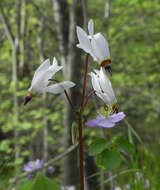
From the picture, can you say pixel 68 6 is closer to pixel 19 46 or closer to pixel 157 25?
pixel 19 46

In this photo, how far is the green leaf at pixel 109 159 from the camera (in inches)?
33.7

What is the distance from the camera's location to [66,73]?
3564 millimetres

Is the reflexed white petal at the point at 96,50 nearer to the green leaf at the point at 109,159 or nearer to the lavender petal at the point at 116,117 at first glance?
the lavender petal at the point at 116,117

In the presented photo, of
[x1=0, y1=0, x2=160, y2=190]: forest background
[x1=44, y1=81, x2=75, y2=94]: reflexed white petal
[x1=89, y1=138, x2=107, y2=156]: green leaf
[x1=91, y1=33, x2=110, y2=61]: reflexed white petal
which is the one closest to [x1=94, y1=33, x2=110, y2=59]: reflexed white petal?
[x1=91, y1=33, x2=110, y2=61]: reflexed white petal

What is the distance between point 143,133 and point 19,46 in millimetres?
4716

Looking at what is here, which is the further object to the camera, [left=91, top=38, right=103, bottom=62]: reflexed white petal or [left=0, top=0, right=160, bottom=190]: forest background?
[left=0, top=0, right=160, bottom=190]: forest background

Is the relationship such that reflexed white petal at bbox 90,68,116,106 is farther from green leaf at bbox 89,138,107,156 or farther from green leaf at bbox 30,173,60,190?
green leaf at bbox 30,173,60,190

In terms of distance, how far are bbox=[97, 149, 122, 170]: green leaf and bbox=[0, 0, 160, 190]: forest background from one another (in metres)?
0.23

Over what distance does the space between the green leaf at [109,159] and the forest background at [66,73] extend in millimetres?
226

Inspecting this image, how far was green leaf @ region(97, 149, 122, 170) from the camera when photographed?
855mm

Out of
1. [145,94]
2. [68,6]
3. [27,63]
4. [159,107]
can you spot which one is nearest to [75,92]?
[68,6]

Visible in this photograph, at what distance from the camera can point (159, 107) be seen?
602 centimetres

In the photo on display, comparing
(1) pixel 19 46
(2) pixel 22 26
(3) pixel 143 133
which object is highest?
(2) pixel 22 26

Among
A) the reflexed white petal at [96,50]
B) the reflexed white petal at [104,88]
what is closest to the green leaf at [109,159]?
the reflexed white petal at [104,88]
